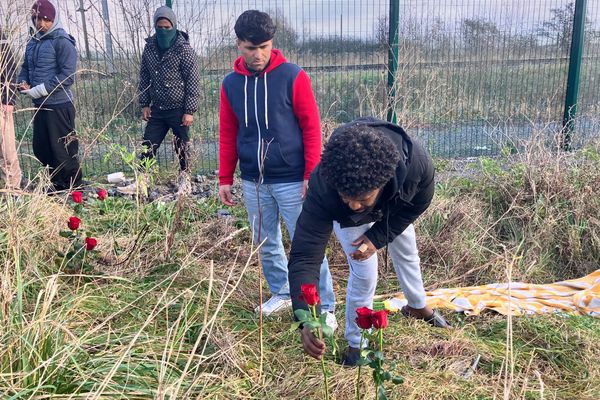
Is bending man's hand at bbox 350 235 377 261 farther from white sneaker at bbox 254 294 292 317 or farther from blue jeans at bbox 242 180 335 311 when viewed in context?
white sneaker at bbox 254 294 292 317

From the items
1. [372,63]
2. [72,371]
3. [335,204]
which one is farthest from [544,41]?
[72,371]

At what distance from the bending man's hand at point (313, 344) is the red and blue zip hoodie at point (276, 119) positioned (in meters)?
1.11

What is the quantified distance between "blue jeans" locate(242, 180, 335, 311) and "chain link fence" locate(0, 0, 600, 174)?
235 centimetres

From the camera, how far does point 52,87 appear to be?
479cm

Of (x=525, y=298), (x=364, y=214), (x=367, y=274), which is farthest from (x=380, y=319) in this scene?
(x=525, y=298)

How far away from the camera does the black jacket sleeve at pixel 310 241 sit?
7.47ft

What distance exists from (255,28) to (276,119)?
45cm

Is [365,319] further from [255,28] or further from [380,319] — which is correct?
[255,28]

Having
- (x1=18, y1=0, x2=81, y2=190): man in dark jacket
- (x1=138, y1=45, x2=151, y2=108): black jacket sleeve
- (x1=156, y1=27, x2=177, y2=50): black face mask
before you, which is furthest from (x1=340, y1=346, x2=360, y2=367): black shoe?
(x1=156, y1=27, x2=177, y2=50): black face mask

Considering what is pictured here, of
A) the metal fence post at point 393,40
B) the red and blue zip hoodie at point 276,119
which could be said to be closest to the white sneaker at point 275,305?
the red and blue zip hoodie at point 276,119

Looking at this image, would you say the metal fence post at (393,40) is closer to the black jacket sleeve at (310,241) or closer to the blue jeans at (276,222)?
the blue jeans at (276,222)

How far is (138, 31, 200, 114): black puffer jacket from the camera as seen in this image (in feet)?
16.4

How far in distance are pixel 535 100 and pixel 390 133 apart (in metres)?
4.67

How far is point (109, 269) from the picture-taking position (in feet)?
11.0
